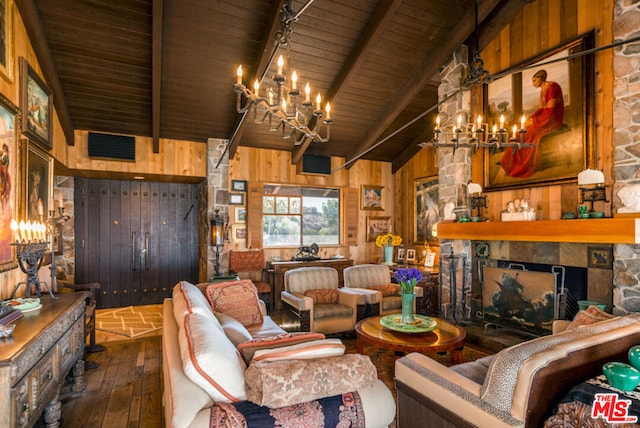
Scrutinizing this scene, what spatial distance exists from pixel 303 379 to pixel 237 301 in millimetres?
2054

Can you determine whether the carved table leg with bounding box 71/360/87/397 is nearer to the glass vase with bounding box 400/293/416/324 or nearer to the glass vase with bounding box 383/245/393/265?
the glass vase with bounding box 400/293/416/324

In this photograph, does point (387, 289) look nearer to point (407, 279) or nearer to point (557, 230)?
point (407, 279)

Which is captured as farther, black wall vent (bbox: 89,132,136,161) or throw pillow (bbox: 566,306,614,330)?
black wall vent (bbox: 89,132,136,161)

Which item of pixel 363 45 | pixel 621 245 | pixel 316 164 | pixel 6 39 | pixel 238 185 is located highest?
pixel 363 45

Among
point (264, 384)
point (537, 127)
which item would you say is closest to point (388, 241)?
point (537, 127)

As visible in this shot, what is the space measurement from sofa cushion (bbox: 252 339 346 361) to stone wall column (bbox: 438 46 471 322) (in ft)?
11.9

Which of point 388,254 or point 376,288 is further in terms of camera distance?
point 388,254

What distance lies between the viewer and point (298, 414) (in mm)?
1429

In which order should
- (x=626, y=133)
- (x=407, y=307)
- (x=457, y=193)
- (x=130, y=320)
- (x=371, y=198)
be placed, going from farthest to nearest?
(x=371, y=198) < (x=130, y=320) < (x=457, y=193) < (x=407, y=307) < (x=626, y=133)

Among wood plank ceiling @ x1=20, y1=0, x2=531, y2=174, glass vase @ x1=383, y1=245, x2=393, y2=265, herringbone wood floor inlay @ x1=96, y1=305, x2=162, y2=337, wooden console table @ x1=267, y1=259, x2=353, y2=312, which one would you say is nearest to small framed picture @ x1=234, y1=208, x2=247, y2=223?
wooden console table @ x1=267, y1=259, x2=353, y2=312

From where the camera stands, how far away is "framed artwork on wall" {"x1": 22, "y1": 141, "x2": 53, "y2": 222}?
121 inches

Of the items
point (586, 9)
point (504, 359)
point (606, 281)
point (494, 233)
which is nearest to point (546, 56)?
point (586, 9)

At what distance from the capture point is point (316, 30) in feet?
14.0

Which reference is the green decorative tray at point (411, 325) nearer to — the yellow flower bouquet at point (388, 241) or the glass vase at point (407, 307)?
the glass vase at point (407, 307)
